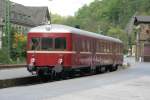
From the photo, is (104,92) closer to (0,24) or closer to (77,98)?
(77,98)

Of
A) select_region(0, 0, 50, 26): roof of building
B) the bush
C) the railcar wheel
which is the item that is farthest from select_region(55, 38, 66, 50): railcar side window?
select_region(0, 0, 50, 26): roof of building

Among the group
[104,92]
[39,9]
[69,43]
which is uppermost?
[39,9]

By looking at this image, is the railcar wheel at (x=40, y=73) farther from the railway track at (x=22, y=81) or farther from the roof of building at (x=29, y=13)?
the roof of building at (x=29, y=13)

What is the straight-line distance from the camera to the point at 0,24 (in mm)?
72625

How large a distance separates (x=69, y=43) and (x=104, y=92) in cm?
965

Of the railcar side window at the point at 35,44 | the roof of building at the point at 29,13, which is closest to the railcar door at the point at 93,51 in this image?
the railcar side window at the point at 35,44

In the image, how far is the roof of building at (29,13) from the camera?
9419 centimetres

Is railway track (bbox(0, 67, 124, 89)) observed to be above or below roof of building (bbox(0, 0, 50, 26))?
below

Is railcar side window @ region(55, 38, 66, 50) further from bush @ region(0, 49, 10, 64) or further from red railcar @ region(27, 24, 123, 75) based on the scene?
bush @ region(0, 49, 10, 64)

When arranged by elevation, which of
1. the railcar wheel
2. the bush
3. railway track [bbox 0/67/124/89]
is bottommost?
railway track [bbox 0/67/124/89]

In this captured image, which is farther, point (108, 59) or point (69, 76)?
point (108, 59)

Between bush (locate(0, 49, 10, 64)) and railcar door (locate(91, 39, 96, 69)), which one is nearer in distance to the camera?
railcar door (locate(91, 39, 96, 69))

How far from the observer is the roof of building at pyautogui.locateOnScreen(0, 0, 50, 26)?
309ft

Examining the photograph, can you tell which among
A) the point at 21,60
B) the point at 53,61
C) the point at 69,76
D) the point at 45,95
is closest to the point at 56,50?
the point at 53,61
